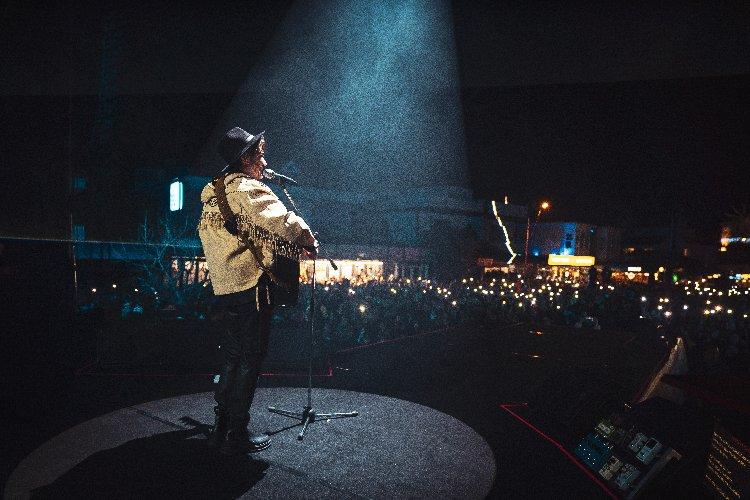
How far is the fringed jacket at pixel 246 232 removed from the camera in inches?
116

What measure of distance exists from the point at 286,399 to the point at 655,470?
10.3ft

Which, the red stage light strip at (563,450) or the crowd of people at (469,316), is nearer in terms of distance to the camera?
the red stage light strip at (563,450)

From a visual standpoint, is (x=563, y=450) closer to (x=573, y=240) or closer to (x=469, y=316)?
(x=469, y=316)

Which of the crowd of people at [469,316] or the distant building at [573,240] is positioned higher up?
the distant building at [573,240]

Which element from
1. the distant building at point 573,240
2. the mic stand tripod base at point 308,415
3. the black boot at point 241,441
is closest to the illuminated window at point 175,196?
the mic stand tripod base at point 308,415

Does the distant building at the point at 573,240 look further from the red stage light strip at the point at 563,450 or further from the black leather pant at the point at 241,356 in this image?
the black leather pant at the point at 241,356

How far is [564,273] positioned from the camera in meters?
38.5

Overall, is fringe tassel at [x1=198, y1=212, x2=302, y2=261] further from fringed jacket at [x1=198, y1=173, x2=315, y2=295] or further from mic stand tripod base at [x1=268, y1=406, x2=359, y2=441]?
mic stand tripod base at [x1=268, y1=406, x2=359, y2=441]

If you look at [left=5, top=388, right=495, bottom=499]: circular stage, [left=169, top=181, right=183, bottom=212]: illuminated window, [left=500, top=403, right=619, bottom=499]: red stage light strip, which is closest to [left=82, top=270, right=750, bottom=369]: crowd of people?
[left=500, top=403, right=619, bottom=499]: red stage light strip

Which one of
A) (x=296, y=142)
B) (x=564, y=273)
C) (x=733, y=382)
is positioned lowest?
(x=564, y=273)

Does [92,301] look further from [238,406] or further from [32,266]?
[238,406]

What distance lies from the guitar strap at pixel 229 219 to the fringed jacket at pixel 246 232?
0.08 ft

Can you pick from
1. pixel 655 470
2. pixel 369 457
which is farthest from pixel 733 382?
pixel 369 457

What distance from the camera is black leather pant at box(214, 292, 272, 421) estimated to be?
3.05 meters
